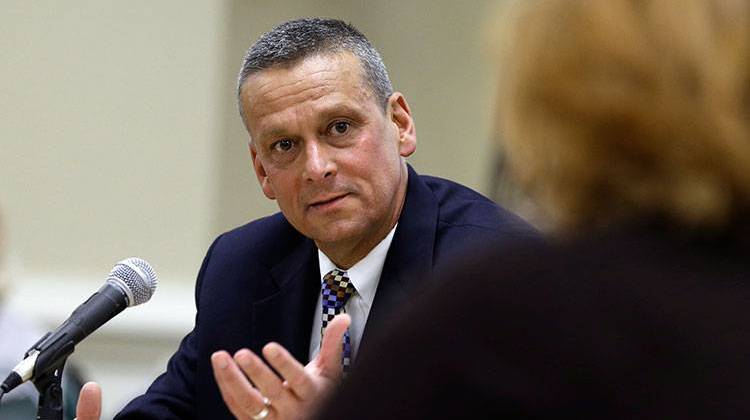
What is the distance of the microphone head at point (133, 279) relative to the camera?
2.38m

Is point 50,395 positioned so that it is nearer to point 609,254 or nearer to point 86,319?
point 86,319

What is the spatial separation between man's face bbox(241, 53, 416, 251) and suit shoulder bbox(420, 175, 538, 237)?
0.10 m

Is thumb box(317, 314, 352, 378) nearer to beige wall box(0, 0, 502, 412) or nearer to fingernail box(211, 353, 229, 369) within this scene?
fingernail box(211, 353, 229, 369)

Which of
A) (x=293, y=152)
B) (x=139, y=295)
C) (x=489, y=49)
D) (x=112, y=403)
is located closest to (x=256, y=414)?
(x=139, y=295)

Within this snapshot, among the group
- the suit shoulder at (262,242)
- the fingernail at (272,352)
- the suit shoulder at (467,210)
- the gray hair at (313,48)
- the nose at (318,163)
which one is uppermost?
the gray hair at (313,48)

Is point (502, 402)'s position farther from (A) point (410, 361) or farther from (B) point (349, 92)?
(B) point (349, 92)

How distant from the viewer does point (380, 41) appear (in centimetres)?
653

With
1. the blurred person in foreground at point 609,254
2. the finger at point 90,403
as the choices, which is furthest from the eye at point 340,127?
the blurred person in foreground at point 609,254

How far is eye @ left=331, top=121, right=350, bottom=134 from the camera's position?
9.00 ft

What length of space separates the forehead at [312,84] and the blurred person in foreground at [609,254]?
1623 mm

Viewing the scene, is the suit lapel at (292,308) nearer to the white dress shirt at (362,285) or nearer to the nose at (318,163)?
the white dress shirt at (362,285)

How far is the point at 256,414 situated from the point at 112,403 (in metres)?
3.73

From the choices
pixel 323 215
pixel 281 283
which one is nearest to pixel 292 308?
pixel 281 283

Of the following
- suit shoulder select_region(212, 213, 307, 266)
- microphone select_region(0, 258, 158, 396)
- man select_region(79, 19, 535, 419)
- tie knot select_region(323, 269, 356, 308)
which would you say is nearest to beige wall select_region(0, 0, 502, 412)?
suit shoulder select_region(212, 213, 307, 266)
